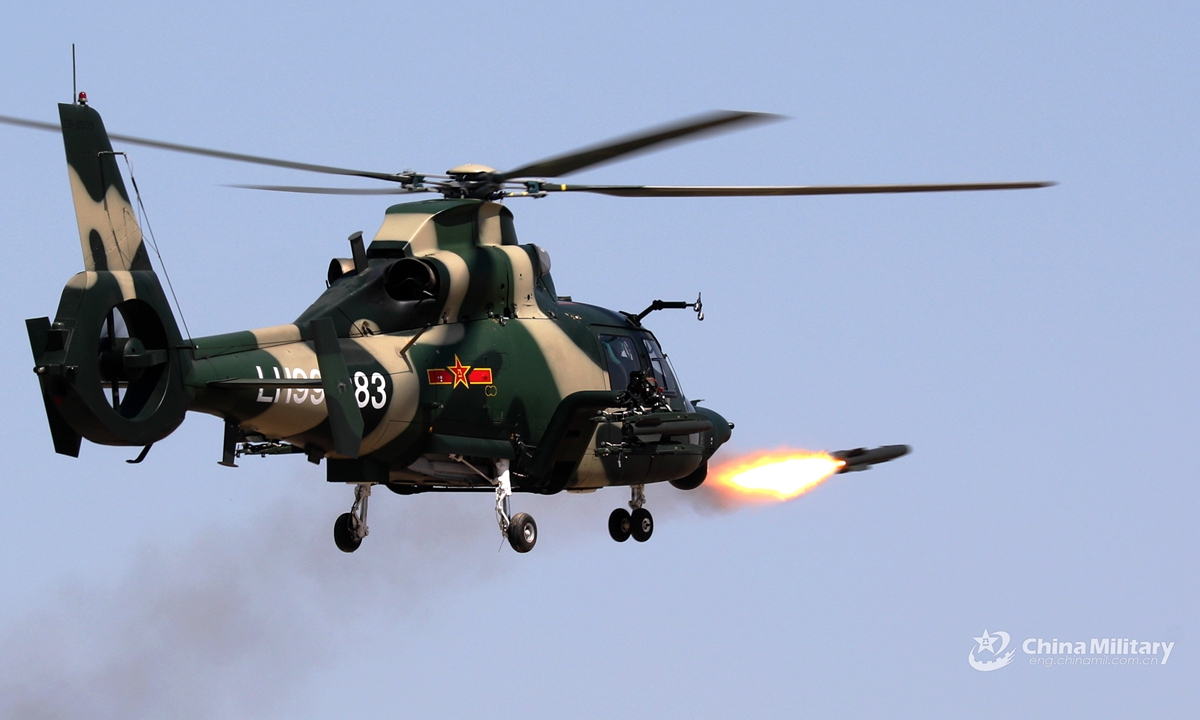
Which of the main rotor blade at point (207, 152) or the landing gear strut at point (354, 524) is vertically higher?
the main rotor blade at point (207, 152)

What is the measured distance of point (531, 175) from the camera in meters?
26.1

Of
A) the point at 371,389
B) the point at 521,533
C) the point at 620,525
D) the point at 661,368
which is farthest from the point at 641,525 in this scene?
the point at 371,389

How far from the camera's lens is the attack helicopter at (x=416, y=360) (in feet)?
71.9

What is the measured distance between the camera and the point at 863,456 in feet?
111

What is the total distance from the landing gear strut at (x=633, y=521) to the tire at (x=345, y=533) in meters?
5.03

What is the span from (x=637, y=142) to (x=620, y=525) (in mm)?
10012

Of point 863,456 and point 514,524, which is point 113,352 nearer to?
point 514,524

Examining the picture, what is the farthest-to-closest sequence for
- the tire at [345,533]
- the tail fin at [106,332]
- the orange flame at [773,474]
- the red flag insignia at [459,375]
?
the orange flame at [773,474], the tire at [345,533], the red flag insignia at [459,375], the tail fin at [106,332]

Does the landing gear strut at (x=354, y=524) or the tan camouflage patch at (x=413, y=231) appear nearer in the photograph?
the tan camouflage patch at (x=413, y=231)

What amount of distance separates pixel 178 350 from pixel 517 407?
→ 21.6ft

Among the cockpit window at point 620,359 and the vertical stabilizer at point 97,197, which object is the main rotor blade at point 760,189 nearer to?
the cockpit window at point 620,359

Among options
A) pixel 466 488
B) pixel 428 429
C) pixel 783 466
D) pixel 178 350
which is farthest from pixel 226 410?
pixel 783 466

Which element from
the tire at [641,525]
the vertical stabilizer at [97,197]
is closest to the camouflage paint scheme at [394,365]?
the vertical stabilizer at [97,197]

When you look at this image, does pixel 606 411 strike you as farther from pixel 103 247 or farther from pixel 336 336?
pixel 103 247
